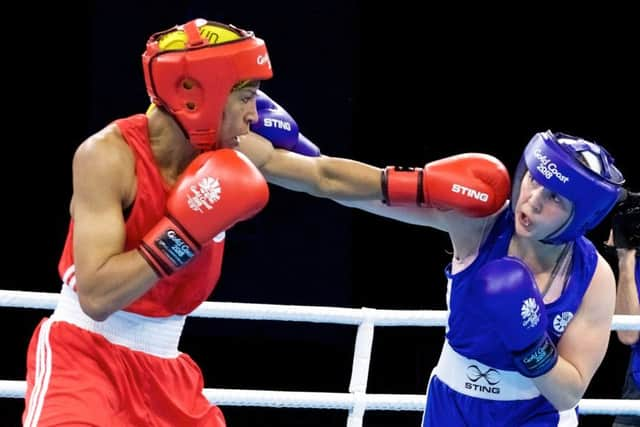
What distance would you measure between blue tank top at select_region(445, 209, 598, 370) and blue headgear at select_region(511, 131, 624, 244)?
130 millimetres

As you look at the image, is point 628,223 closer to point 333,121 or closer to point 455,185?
point 455,185

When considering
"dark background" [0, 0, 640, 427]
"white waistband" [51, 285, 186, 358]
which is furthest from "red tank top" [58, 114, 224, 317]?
"dark background" [0, 0, 640, 427]

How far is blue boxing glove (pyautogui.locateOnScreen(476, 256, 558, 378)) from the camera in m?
2.37

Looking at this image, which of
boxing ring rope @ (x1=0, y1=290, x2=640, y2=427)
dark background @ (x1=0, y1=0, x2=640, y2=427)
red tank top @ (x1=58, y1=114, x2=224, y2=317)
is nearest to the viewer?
red tank top @ (x1=58, y1=114, x2=224, y2=317)

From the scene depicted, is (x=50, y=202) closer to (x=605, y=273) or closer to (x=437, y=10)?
(x=437, y=10)

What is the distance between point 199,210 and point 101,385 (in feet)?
1.33

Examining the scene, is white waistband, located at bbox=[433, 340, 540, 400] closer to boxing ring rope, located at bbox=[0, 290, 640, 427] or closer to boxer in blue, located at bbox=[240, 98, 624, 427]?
boxer in blue, located at bbox=[240, 98, 624, 427]

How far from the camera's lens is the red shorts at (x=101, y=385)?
2.07 m

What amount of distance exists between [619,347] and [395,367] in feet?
4.21

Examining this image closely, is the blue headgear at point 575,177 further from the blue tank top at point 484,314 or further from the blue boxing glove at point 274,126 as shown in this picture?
the blue boxing glove at point 274,126

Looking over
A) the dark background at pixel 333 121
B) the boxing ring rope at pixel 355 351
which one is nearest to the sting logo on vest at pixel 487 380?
the boxing ring rope at pixel 355 351

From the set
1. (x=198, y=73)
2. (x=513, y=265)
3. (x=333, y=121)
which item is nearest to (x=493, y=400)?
(x=513, y=265)

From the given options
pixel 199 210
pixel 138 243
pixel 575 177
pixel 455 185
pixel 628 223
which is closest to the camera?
pixel 199 210

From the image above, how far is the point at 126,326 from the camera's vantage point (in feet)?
7.20
